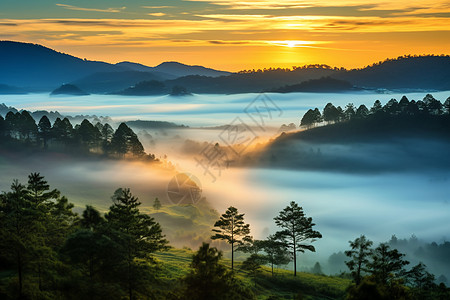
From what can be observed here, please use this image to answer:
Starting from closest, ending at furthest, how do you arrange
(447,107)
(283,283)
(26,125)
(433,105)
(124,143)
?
(283,283) < (26,125) < (124,143) < (433,105) < (447,107)

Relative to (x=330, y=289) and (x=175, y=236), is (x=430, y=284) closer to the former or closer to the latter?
(x=330, y=289)

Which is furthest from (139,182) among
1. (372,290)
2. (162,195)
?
(372,290)

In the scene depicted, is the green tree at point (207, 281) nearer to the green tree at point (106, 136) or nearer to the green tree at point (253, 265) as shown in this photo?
the green tree at point (253, 265)

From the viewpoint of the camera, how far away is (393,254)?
134 ft

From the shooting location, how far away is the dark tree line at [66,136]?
14038 centimetres

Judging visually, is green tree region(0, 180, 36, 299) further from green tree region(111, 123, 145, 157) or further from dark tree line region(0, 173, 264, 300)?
green tree region(111, 123, 145, 157)

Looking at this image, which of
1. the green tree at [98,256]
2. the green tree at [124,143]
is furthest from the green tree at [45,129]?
the green tree at [98,256]

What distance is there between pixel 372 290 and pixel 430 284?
1121 inches

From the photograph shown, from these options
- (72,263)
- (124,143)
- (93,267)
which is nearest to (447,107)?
(124,143)

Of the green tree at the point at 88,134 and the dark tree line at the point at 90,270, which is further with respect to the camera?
the green tree at the point at 88,134

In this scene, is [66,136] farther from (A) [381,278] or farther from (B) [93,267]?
(A) [381,278]

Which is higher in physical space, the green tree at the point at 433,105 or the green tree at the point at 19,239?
the green tree at the point at 433,105

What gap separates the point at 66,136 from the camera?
143m

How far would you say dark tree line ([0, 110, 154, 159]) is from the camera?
14038cm
